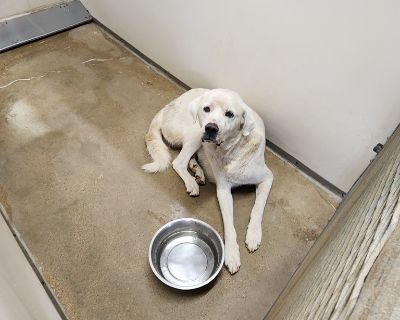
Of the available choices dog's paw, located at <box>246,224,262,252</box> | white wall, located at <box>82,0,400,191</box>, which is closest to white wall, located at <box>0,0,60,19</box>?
white wall, located at <box>82,0,400,191</box>

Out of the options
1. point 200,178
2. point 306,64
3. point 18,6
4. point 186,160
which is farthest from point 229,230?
point 18,6

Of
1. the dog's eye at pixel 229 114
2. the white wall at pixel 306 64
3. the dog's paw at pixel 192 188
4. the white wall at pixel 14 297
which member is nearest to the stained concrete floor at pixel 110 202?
the dog's paw at pixel 192 188

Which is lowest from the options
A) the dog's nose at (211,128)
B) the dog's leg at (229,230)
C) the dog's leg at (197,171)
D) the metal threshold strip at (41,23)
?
the metal threshold strip at (41,23)

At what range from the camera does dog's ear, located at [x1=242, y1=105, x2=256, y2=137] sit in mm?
1506

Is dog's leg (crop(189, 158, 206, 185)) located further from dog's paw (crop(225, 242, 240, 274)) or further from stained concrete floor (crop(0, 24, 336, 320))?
dog's paw (crop(225, 242, 240, 274))

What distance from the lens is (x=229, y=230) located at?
5.25 feet

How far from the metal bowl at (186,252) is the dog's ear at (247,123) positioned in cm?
45

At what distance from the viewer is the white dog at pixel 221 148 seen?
4.83ft

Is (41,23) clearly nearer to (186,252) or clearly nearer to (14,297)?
(186,252)

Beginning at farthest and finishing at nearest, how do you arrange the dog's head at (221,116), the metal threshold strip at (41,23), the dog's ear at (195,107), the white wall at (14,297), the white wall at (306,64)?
1. the metal threshold strip at (41,23)
2. the dog's ear at (195,107)
3. the dog's head at (221,116)
4. the white wall at (306,64)
5. the white wall at (14,297)

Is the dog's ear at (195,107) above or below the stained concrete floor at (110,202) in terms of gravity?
above

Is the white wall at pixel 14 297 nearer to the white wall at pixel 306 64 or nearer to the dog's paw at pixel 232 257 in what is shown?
the dog's paw at pixel 232 257

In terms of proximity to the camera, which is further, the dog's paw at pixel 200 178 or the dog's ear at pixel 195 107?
the dog's paw at pixel 200 178

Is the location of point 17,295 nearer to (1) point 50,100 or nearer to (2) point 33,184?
(2) point 33,184
